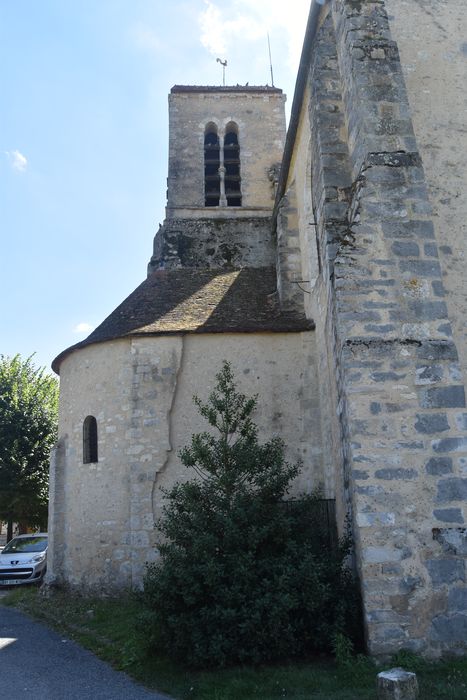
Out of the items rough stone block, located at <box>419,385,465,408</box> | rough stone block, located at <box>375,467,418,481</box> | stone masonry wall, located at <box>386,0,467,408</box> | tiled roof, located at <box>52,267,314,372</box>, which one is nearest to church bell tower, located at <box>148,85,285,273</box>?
tiled roof, located at <box>52,267,314,372</box>

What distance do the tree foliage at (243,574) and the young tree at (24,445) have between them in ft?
41.4

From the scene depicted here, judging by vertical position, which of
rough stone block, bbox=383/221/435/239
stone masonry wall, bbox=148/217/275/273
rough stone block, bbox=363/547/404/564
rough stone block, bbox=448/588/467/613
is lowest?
rough stone block, bbox=448/588/467/613

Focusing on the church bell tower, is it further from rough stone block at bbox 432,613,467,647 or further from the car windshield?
rough stone block at bbox 432,613,467,647

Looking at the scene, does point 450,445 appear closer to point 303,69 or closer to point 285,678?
point 285,678

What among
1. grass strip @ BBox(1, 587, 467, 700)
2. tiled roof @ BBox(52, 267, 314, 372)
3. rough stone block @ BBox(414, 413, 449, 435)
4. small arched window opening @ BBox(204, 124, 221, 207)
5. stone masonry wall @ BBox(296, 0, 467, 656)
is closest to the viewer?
grass strip @ BBox(1, 587, 467, 700)

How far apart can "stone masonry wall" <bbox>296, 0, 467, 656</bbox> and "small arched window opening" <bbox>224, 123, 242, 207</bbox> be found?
33.1 feet

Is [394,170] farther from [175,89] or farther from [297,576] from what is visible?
[175,89]

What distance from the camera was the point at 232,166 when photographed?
18453 millimetres

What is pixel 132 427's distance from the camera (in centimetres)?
1004

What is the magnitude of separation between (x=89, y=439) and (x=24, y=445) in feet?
27.0

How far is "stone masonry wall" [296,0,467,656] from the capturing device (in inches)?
215

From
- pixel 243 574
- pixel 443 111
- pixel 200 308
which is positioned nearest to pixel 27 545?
pixel 200 308

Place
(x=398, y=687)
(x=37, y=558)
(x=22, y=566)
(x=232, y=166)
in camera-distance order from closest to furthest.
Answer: (x=398, y=687) → (x=22, y=566) → (x=37, y=558) → (x=232, y=166)

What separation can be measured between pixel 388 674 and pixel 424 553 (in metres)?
1.29
